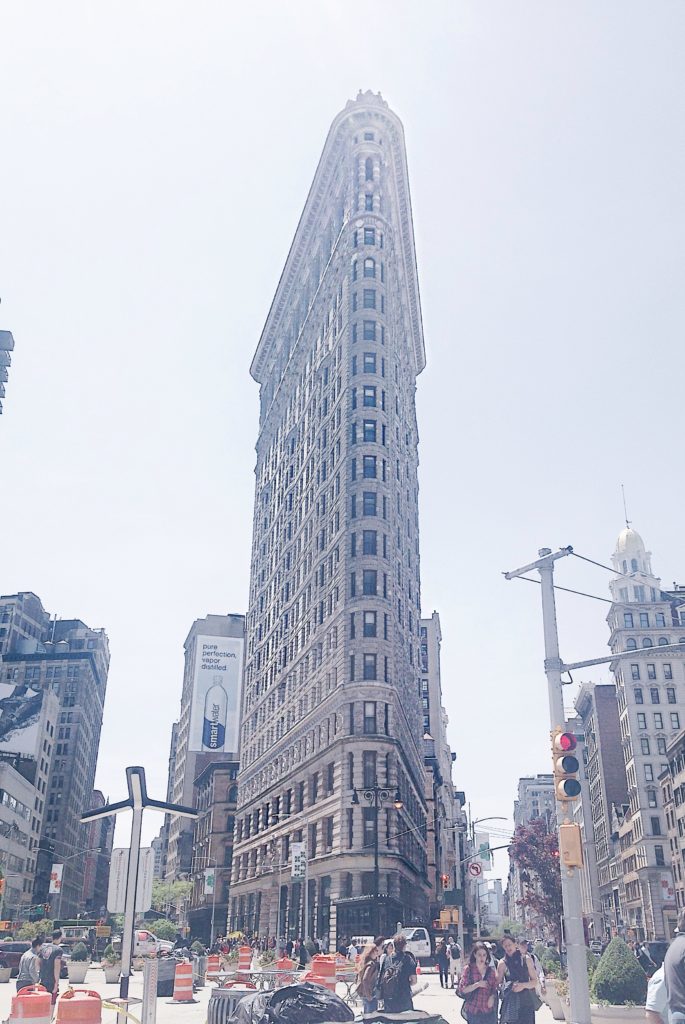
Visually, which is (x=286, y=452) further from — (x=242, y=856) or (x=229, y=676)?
(x=229, y=676)

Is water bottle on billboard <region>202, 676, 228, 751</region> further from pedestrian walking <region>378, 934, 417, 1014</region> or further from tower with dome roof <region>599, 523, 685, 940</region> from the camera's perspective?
pedestrian walking <region>378, 934, 417, 1014</region>

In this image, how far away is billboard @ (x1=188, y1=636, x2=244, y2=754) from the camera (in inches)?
6304

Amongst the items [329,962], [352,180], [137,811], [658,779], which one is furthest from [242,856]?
[137,811]

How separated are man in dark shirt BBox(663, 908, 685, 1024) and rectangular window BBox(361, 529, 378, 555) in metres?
61.1

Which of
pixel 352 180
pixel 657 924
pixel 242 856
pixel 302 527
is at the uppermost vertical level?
pixel 352 180

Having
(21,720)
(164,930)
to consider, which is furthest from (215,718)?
(164,930)

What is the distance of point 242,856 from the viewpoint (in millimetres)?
95875

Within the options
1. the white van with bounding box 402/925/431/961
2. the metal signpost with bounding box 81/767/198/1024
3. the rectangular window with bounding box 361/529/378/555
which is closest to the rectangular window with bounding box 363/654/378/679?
the rectangular window with bounding box 361/529/378/555

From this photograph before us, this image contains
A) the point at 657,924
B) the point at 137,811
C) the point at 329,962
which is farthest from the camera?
the point at 657,924

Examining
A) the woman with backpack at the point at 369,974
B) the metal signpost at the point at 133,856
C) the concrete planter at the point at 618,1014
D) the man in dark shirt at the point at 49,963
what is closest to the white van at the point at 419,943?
the concrete planter at the point at 618,1014

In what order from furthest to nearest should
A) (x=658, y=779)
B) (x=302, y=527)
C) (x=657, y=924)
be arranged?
(x=658, y=779) < (x=657, y=924) < (x=302, y=527)

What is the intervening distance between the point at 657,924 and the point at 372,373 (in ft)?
258

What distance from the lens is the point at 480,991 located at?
12.6m

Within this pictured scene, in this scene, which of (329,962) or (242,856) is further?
(242,856)
